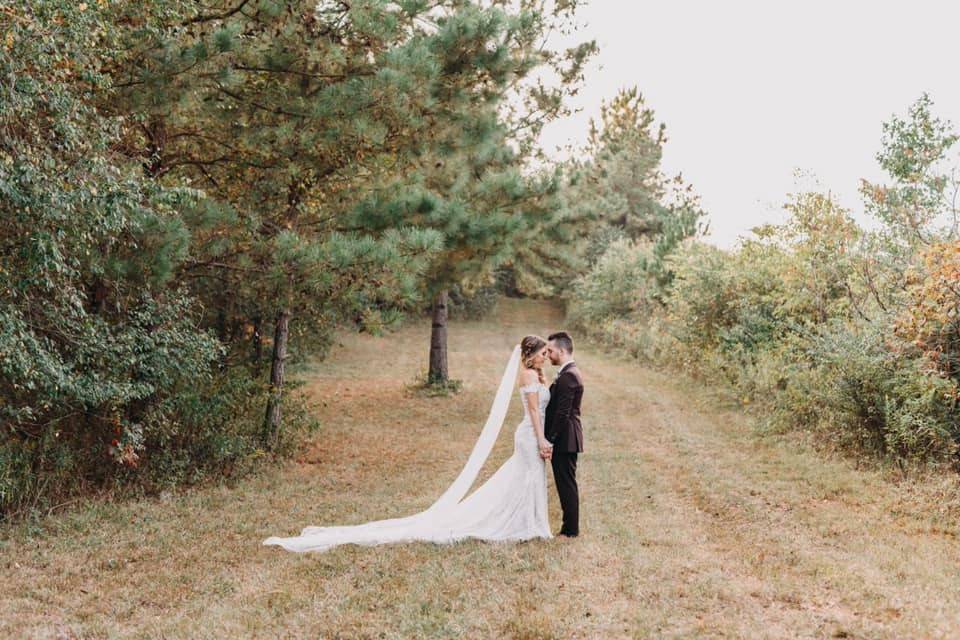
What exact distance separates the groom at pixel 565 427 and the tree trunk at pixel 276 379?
4607 millimetres

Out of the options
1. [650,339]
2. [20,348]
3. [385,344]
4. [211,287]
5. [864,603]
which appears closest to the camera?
[864,603]

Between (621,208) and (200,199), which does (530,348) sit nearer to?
(200,199)

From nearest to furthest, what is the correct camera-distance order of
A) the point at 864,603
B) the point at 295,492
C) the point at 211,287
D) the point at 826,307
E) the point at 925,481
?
the point at 864,603 < the point at 925,481 < the point at 295,492 < the point at 211,287 < the point at 826,307

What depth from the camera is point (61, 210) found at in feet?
18.8

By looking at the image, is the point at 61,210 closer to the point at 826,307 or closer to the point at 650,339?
the point at 826,307

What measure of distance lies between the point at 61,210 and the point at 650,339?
2027 cm

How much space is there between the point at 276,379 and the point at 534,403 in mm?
4786

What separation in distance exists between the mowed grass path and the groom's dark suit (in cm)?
28

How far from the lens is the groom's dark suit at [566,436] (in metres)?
7.07

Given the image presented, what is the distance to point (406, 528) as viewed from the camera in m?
7.15

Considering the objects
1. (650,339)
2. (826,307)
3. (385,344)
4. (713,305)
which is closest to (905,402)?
(826,307)

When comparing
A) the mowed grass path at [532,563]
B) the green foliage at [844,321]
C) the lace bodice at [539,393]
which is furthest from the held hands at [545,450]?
the green foliage at [844,321]

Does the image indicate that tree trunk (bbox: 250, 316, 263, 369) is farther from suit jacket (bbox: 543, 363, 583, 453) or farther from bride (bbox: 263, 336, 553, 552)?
suit jacket (bbox: 543, 363, 583, 453)

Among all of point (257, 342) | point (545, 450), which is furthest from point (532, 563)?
point (257, 342)
